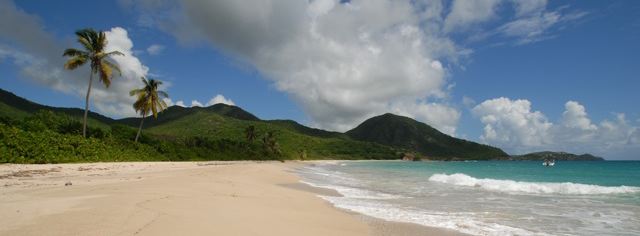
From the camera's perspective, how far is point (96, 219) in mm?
6609

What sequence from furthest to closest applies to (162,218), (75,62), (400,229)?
(75,62) < (400,229) < (162,218)

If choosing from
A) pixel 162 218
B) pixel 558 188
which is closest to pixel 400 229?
pixel 162 218

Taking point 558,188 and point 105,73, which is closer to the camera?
point 558,188

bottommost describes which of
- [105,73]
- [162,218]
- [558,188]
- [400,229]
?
[400,229]

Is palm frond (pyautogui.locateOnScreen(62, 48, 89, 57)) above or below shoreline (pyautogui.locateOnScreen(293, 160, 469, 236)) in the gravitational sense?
above

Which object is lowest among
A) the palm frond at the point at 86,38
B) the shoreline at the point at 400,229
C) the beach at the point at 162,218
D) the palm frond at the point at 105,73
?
the shoreline at the point at 400,229

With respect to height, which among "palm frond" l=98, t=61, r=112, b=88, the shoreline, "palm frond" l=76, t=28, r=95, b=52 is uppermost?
"palm frond" l=76, t=28, r=95, b=52

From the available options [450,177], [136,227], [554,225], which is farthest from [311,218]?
[450,177]

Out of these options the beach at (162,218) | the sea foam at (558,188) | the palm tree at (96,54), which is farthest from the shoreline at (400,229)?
the palm tree at (96,54)

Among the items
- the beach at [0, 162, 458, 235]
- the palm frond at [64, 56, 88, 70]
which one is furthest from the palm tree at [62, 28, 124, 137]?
the beach at [0, 162, 458, 235]

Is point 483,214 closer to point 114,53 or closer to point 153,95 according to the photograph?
point 114,53

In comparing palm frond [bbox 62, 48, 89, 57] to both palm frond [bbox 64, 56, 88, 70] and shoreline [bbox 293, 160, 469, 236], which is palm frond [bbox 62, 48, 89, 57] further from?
shoreline [bbox 293, 160, 469, 236]

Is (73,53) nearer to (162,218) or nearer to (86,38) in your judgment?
(86,38)

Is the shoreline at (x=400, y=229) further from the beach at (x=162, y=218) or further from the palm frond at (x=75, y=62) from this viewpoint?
the palm frond at (x=75, y=62)
